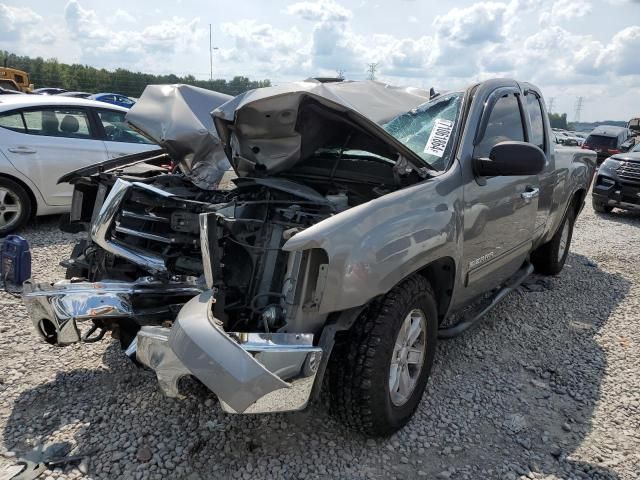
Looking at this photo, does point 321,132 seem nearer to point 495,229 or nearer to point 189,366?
point 495,229

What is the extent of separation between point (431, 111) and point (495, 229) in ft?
2.92

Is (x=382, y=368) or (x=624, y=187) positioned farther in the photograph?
(x=624, y=187)

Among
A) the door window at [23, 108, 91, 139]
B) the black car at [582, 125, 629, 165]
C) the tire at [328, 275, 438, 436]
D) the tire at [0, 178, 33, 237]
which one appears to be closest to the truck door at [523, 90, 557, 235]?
the tire at [328, 275, 438, 436]

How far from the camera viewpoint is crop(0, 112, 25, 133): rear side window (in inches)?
246

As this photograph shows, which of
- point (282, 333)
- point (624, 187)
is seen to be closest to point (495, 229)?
point (282, 333)

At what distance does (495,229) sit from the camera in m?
3.55

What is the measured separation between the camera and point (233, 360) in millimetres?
2021

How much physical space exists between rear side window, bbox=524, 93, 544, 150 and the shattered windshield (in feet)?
3.56

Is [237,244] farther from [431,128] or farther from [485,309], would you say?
[485,309]

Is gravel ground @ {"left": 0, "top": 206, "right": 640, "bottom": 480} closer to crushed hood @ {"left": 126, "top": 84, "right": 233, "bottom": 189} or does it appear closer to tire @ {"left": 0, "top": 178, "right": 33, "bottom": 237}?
crushed hood @ {"left": 126, "top": 84, "right": 233, "bottom": 189}

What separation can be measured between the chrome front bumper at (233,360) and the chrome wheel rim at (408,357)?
65cm

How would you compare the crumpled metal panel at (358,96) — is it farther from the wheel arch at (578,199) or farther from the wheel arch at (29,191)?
the wheel arch at (29,191)

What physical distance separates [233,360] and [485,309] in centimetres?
233

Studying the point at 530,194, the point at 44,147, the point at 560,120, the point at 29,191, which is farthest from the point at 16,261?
the point at 560,120
